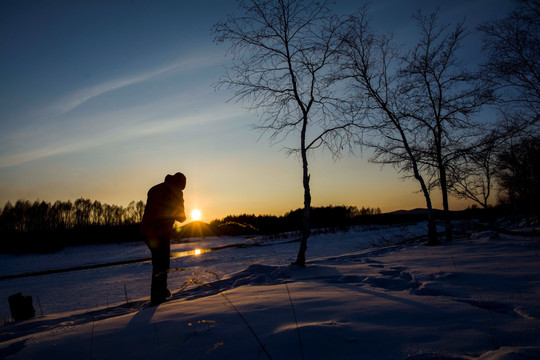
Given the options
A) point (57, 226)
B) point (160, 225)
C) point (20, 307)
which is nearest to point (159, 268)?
point (160, 225)

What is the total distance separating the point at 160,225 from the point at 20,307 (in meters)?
2.92

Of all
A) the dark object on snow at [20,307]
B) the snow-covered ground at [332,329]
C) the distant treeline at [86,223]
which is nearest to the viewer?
the snow-covered ground at [332,329]

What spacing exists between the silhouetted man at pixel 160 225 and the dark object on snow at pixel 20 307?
2.37m

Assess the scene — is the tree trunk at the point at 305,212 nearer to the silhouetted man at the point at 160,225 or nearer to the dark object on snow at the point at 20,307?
the silhouetted man at the point at 160,225

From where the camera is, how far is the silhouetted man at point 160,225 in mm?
4668

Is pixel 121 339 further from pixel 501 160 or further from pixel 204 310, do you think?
pixel 501 160

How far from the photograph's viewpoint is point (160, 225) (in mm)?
4711

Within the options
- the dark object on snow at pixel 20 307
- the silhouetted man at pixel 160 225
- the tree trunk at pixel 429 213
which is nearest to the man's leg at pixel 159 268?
the silhouetted man at pixel 160 225

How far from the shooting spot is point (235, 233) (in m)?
44.7

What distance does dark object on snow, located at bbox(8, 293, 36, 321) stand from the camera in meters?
4.84

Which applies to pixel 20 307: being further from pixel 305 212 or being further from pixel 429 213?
pixel 429 213

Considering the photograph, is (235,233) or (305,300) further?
(235,233)

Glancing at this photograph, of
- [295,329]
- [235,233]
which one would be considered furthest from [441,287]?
[235,233]

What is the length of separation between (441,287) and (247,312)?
2664 mm
